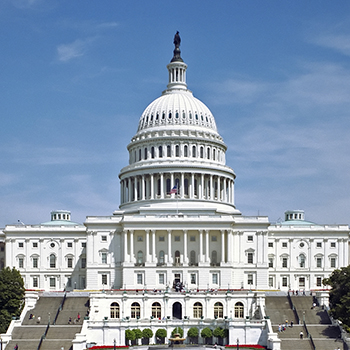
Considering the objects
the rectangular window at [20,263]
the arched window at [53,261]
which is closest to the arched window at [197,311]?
the arched window at [53,261]

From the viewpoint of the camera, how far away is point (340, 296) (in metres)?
123

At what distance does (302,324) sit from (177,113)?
65.3 m

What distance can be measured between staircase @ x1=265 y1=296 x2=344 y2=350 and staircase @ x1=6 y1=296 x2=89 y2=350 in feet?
92.9

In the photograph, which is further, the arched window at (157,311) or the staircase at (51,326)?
the arched window at (157,311)

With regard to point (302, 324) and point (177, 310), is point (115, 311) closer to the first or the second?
point (177, 310)

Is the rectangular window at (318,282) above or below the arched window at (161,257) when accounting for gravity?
below

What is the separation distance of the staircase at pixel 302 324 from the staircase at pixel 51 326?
92.9 feet

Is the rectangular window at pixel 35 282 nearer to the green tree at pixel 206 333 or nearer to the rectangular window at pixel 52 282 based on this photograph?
the rectangular window at pixel 52 282

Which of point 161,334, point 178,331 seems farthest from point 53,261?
point 178,331

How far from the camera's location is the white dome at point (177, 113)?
175 m

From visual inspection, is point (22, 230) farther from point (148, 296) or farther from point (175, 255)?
point (148, 296)

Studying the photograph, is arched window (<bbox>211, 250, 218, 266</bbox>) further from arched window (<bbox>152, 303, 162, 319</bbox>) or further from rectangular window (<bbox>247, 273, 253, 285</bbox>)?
arched window (<bbox>152, 303, 162, 319</bbox>)

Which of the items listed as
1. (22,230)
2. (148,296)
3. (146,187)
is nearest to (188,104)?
(146,187)

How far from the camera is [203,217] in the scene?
154 meters
